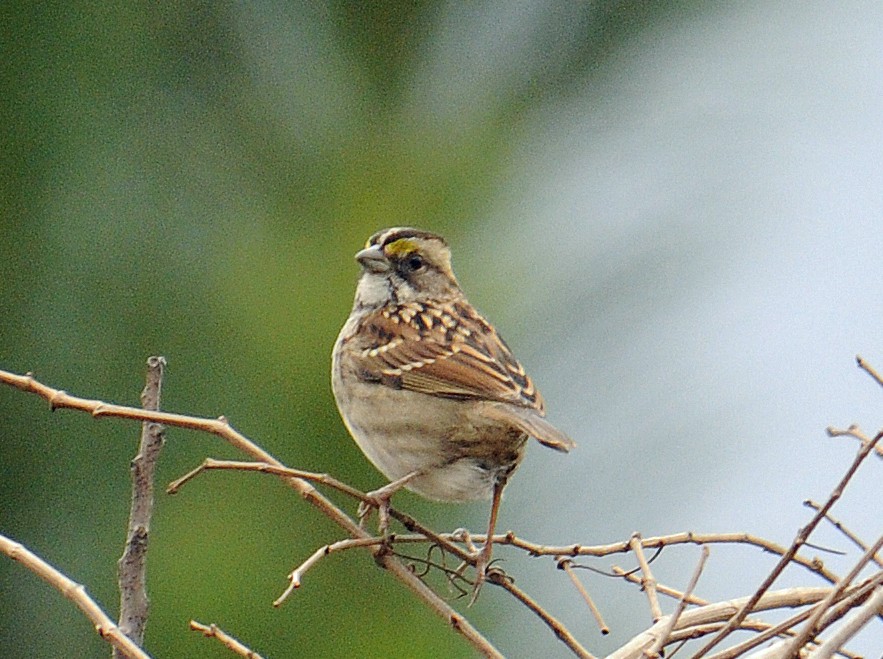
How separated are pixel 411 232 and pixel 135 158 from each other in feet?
4.62

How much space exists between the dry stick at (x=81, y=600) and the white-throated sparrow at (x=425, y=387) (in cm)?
109

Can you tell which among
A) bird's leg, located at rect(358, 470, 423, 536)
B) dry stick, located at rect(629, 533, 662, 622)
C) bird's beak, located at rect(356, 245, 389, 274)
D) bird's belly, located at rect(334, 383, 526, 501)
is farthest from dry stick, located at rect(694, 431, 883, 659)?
bird's beak, located at rect(356, 245, 389, 274)

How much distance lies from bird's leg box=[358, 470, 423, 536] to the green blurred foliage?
1136mm

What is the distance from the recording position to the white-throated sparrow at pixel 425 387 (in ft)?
10.6

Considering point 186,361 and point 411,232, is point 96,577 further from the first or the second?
point 411,232

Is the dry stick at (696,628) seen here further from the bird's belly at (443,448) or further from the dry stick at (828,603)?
the bird's belly at (443,448)

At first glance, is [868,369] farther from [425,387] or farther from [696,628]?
[425,387]

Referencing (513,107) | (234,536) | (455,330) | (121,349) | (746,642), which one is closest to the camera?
(746,642)

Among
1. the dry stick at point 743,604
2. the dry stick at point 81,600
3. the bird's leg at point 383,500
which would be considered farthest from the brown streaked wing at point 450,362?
the dry stick at point 81,600

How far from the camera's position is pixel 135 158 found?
16.2 feet

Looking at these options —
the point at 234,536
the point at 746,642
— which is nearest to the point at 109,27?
the point at 234,536

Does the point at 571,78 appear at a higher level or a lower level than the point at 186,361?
higher

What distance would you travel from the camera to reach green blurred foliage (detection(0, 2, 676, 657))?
14.3 ft

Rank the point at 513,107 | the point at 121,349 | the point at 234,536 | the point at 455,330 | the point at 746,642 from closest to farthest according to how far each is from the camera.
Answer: the point at 746,642 < the point at 455,330 < the point at 234,536 < the point at 121,349 < the point at 513,107
